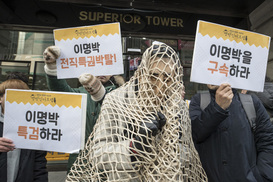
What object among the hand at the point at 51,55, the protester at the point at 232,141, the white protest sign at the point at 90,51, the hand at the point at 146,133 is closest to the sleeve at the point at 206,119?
the protester at the point at 232,141

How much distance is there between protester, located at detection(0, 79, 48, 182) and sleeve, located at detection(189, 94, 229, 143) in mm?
1569

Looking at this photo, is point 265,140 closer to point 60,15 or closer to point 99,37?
point 99,37

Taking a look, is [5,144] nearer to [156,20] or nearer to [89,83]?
[89,83]

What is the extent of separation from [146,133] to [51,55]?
1488 millimetres

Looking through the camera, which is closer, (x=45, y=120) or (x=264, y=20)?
(x=45, y=120)

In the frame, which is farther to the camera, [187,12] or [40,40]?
[40,40]

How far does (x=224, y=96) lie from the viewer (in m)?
1.67

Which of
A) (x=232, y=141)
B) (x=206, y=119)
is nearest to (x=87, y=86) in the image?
(x=206, y=119)

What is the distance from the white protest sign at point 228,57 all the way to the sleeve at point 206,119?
0.76 ft

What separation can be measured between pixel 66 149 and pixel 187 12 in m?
4.98

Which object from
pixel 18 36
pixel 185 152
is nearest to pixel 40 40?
pixel 18 36

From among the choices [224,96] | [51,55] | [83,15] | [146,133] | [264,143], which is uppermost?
[83,15]

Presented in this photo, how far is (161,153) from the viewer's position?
124 cm

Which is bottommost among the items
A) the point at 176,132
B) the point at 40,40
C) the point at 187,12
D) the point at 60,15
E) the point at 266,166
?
the point at 266,166
